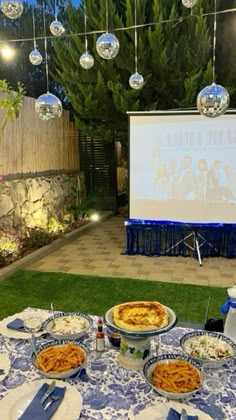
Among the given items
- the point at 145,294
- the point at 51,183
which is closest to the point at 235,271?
the point at 145,294

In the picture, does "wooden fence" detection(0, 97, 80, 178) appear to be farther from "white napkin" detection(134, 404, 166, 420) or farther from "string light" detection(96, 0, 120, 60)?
"white napkin" detection(134, 404, 166, 420)

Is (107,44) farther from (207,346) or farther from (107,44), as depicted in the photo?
(207,346)

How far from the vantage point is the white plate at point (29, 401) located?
1.05 m

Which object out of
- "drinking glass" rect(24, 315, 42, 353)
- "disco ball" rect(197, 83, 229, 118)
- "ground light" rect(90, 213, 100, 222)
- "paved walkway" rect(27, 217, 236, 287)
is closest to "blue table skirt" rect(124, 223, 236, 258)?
"paved walkway" rect(27, 217, 236, 287)

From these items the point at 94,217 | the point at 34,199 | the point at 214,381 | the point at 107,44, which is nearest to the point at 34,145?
the point at 34,199

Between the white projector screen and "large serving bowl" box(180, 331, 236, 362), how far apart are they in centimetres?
332

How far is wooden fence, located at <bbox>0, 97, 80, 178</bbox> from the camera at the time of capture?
4852 mm

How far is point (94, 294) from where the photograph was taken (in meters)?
3.56

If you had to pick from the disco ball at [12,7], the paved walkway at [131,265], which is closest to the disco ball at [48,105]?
the disco ball at [12,7]

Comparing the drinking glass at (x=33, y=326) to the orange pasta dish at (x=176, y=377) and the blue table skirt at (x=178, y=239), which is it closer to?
the orange pasta dish at (x=176, y=377)

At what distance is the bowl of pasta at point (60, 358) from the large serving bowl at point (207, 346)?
45 centimetres

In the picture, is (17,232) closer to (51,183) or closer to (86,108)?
(51,183)

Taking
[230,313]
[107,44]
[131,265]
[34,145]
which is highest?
[107,44]

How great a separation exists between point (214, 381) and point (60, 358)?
1.97ft
